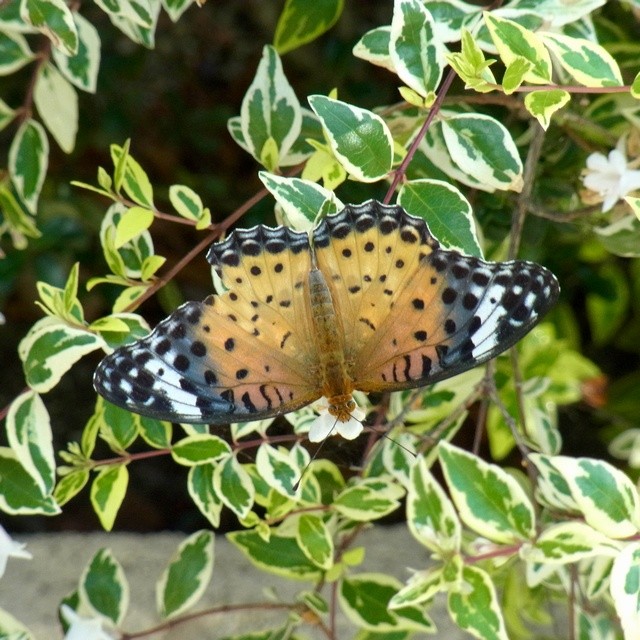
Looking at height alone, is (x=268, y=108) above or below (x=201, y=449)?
above

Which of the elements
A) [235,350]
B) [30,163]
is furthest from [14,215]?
[235,350]

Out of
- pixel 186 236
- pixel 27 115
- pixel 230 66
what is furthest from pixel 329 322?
pixel 230 66

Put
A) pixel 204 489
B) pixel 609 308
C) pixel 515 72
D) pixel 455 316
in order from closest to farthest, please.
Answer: pixel 515 72 → pixel 455 316 → pixel 204 489 → pixel 609 308

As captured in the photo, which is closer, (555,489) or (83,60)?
(555,489)

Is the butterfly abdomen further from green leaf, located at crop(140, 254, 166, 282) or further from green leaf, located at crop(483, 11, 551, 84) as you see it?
green leaf, located at crop(483, 11, 551, 84)

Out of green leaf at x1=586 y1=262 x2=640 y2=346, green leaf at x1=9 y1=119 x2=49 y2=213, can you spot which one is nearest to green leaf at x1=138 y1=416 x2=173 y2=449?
green leaf at x1=9 y1=119 x2=49 y2=213

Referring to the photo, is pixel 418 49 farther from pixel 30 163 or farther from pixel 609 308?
pixel 609 308

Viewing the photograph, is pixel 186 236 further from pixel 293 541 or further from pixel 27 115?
pixel 293 541
